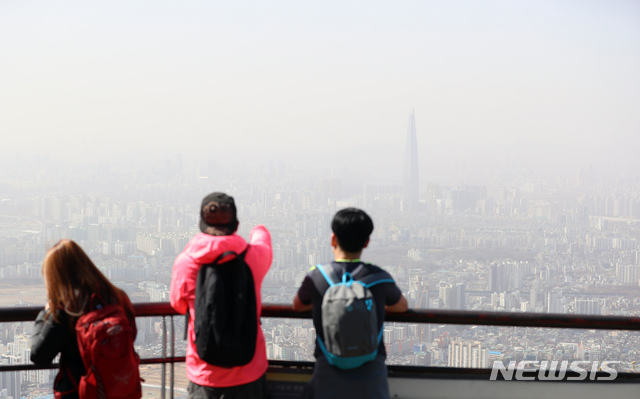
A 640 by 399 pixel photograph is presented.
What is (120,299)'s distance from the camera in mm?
2385

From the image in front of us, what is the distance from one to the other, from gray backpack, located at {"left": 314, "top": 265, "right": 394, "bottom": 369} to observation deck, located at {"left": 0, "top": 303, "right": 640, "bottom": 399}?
0.46 metres

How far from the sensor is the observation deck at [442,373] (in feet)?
9.25

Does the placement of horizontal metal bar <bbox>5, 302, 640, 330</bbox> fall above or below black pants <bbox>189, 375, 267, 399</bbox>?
above

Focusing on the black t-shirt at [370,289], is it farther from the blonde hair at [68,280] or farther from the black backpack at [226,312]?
the blonde hair at [68,280]

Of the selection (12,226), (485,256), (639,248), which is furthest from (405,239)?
(12,226)

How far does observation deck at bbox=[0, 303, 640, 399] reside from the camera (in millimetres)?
2818

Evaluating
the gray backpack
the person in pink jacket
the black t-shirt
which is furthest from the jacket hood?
the gray backpack

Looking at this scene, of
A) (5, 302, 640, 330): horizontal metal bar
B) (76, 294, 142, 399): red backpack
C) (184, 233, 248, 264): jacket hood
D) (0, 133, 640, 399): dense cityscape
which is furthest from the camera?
(0, 133, 640, 399): dense cityscape

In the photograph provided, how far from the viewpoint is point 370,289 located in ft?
7.92

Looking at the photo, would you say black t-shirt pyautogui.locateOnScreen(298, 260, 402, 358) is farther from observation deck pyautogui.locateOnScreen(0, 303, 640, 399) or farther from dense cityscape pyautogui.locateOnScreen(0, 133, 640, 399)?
dense cityscape pyautogui.locateOnScreen(0, 133, 640, 399)

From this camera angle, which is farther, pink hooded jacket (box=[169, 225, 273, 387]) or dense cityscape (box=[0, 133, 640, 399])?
dense cityscape (box=[0, 133, 640, 399])

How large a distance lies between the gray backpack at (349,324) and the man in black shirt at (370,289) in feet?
0.19

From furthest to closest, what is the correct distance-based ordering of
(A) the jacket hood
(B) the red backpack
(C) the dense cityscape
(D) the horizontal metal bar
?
(C) the dense cityscape, (D) the horizontal metal bar, (A) the jacket hood, (B) the red backpack

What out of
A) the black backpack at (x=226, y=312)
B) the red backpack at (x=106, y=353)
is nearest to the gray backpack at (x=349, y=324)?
the black backpack at (x=226, y=312)
